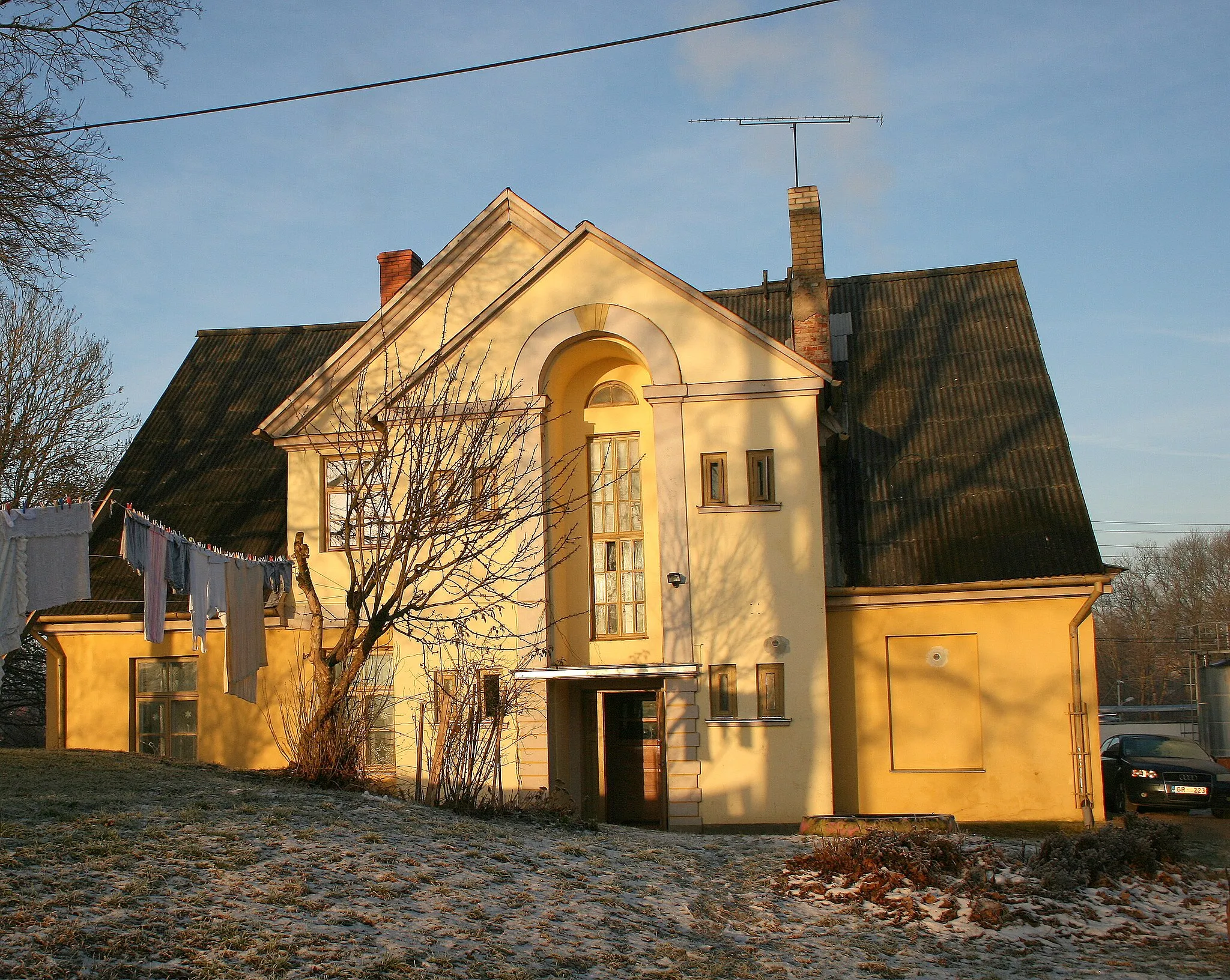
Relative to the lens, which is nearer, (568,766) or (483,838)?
(483,838)

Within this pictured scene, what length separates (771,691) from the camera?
736 inches

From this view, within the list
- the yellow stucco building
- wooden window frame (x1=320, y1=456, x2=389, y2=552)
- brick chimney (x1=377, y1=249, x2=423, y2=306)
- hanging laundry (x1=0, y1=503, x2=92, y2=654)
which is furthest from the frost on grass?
brick chimney (x1=377, y1=249, x2=423, y2=306)

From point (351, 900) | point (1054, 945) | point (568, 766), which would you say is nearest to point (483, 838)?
point (351, 900)

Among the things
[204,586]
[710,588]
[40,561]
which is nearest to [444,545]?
[204,586]

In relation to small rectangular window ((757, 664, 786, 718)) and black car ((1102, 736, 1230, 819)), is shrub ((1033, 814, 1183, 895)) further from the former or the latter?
black car ((1102, 736, 1230, 819))

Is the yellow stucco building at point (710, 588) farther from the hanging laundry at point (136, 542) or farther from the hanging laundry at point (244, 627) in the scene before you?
the hanging laundry at point (136, 542)

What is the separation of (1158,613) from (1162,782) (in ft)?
224

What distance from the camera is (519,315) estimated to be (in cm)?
1973

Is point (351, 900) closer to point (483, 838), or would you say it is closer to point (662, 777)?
point (483, 838)

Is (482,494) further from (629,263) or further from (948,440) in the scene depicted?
(948,440)

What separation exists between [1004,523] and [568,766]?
817 cm

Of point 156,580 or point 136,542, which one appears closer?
point 136,542

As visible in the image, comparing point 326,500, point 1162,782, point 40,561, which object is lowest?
point 1162,782

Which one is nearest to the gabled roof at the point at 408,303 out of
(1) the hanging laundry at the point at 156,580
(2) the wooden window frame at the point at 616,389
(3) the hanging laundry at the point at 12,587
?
(2) the wooden window frame at the point at 616,389
